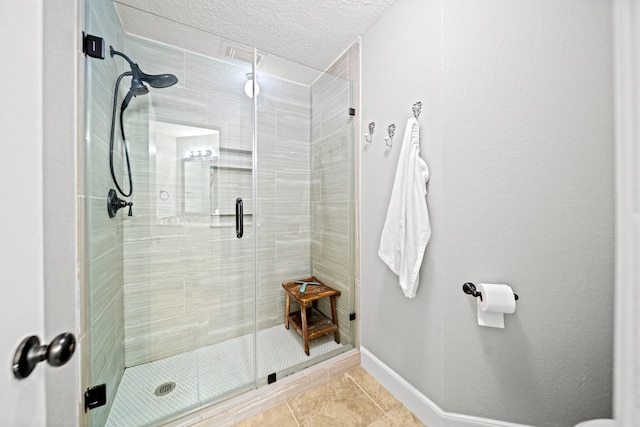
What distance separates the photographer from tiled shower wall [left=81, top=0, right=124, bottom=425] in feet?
3.14

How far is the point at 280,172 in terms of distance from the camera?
1.87 meters

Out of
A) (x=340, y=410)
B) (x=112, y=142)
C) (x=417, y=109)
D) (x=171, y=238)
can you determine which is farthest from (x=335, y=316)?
(x=112, y=142)

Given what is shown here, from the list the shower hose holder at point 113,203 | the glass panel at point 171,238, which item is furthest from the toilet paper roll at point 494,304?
the shower hose holder at point 113,203

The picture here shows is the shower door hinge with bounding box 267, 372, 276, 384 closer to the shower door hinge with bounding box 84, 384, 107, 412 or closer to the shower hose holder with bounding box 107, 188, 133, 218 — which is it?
the shower door hinge with bounding box 84, 384, 107, 412

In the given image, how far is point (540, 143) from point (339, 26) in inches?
53.3

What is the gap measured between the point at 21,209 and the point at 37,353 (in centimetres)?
30

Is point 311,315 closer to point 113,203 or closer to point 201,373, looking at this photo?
point 201,373

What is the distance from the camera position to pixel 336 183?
1.77 m

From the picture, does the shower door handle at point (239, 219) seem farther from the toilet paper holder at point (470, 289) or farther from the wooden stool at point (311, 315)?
the toilet paper holder at point (470, 289)

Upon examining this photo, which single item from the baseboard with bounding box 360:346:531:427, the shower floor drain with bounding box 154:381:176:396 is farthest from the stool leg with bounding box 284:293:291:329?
the shower floor drain with bounding box 154:381:176:396

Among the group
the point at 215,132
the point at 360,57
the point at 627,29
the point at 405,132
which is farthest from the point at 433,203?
the point at 215,132

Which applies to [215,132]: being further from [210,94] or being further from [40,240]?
[40,240]

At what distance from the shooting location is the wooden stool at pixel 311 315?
5.23 ft

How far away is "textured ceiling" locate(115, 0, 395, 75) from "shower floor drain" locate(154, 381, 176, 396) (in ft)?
6.98
